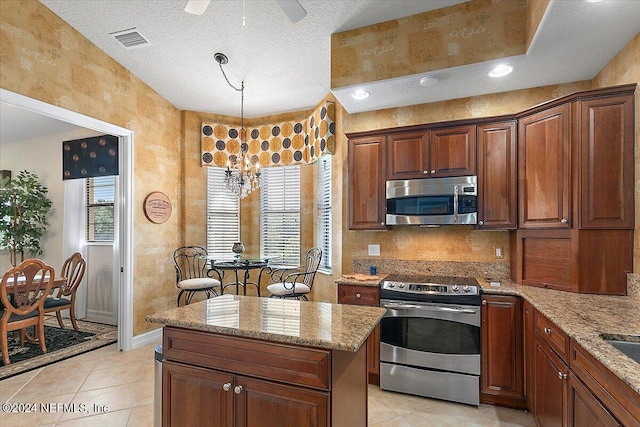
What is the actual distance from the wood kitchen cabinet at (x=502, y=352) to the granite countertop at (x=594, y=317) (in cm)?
12

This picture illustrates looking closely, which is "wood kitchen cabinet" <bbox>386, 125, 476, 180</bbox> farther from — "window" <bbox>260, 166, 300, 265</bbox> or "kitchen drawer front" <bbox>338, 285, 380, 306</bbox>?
"window" <bbox>260, 166, 300, 265</bbox>

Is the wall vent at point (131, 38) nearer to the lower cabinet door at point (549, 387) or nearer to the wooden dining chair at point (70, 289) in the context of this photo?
the wooden dining chair at point (70, 289)

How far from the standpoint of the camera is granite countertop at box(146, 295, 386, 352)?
1427 mm

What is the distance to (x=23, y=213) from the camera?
512 centimetres

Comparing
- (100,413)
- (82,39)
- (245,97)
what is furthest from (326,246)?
(82,39)

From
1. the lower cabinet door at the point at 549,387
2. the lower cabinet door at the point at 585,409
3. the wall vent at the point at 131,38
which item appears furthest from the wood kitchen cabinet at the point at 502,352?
the wall vent at the point at 131,38

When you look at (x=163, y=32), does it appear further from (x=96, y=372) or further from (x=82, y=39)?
(x=96, y=372)

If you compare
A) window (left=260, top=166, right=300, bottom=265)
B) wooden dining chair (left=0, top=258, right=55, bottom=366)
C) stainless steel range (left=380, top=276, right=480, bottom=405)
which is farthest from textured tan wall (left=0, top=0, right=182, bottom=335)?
stainless steel range (left=380, top=276, right=480, bottom=405)

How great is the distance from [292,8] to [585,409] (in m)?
2.67

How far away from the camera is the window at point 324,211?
4.34 meters

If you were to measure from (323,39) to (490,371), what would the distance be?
3.31m

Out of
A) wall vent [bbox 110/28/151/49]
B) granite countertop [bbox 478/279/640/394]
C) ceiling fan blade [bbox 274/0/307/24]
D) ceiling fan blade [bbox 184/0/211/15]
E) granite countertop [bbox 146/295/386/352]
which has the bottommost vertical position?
granite countertop [bbox 478/279/640/394]

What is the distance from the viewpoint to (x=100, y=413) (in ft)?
8.55

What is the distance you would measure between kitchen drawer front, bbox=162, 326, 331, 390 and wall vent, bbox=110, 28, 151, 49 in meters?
3.07
